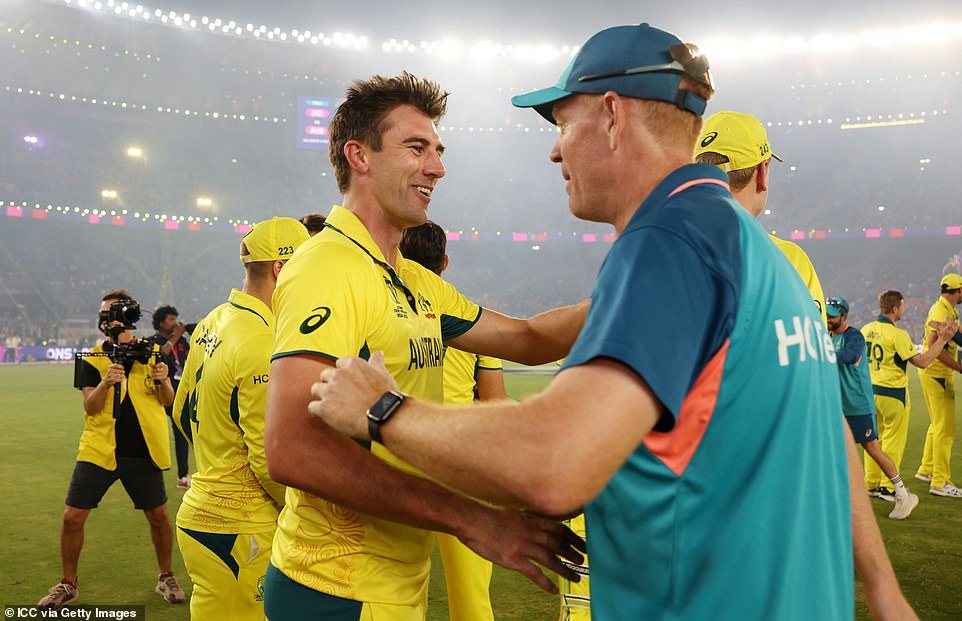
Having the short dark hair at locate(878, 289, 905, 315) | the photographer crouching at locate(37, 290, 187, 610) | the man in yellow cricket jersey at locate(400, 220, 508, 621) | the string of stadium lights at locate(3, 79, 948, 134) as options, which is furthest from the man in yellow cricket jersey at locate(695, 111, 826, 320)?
the string of stadium lights at locate(3, 79, 948, 134)

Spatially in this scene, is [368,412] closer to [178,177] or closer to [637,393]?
[637,393]

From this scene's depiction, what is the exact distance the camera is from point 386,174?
2.72 meters

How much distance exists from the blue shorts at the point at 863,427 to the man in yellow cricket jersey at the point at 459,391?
4240mm

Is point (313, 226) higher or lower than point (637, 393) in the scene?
higher

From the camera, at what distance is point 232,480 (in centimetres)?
411

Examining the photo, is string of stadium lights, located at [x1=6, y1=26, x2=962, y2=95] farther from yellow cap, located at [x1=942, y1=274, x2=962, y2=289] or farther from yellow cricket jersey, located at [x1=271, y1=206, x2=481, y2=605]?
yellow cricket jersey, located at [x1=271, y1=206, x2=481, y2=605]

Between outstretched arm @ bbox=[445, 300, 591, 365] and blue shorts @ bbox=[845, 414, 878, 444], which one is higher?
outstretched arm @ bbox=[445, 300, 591, 365]

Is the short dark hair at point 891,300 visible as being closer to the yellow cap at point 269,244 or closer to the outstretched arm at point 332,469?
the yellow cap at point 269,244

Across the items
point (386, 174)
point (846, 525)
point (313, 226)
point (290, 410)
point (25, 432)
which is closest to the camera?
point (846, 525)

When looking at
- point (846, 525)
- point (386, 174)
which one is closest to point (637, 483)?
point (846, 525)

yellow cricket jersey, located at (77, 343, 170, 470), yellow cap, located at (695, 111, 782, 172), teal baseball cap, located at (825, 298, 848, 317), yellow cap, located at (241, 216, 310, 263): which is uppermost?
yellow cap, located at (695, 111, 782, 172)

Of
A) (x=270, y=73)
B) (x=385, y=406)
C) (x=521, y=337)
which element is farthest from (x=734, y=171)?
(x=270, y=73)

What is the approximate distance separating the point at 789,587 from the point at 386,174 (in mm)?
1885

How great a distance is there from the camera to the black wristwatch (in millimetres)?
1411
